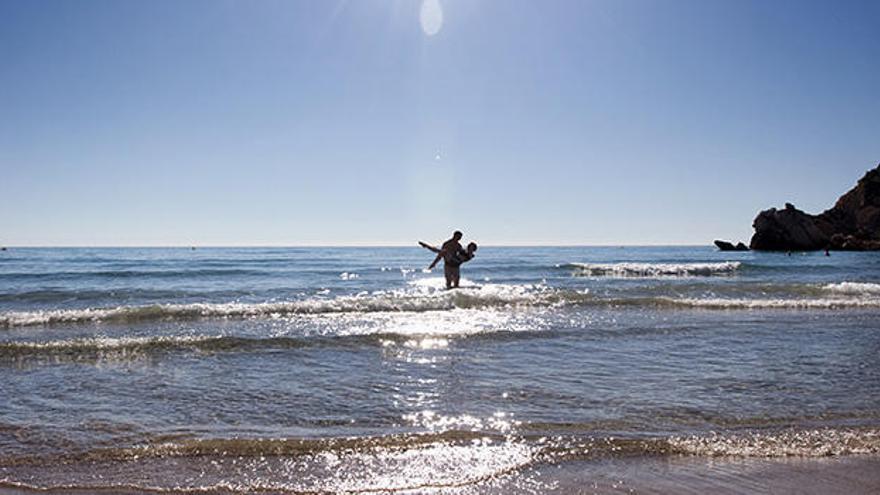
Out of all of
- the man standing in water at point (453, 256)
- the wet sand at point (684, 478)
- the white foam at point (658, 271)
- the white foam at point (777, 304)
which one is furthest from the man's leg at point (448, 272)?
the white foam at point (658, 271)

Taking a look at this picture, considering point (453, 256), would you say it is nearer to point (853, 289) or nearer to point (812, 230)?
point (853, 289)

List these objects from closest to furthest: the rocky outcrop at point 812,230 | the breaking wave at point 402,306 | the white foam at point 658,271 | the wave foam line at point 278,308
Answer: the wave foam line at point 278,308 < the breaking wave at point 402,306 < the white foam at point 658,271 < the rocky outcrop at point 812,230

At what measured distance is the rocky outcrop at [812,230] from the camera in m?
79.5

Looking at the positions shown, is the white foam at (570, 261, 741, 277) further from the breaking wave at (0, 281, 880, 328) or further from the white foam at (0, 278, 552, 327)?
the white foam at (0, 278, 552, 327)

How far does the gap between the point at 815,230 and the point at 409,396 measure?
90.7 metres

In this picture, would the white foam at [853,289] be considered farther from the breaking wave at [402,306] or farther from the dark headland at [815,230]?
the dark headland at [815,230]

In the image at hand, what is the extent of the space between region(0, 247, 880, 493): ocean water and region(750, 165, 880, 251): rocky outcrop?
73.2 metres

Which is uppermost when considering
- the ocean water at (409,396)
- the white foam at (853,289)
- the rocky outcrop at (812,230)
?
the rocky outcrop at (812,230)

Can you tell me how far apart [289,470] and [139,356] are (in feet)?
20.9

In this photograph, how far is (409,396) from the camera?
6961 millimetres

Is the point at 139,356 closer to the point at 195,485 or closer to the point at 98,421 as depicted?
the point at 98,421

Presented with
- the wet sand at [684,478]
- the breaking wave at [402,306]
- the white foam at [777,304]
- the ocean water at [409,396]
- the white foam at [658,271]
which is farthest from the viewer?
the white foam at [658,271]

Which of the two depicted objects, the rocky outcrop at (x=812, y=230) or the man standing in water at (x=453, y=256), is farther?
the rocky outcrop at (x=812, y=230)

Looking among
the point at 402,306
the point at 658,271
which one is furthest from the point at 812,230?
the point at 402,306
